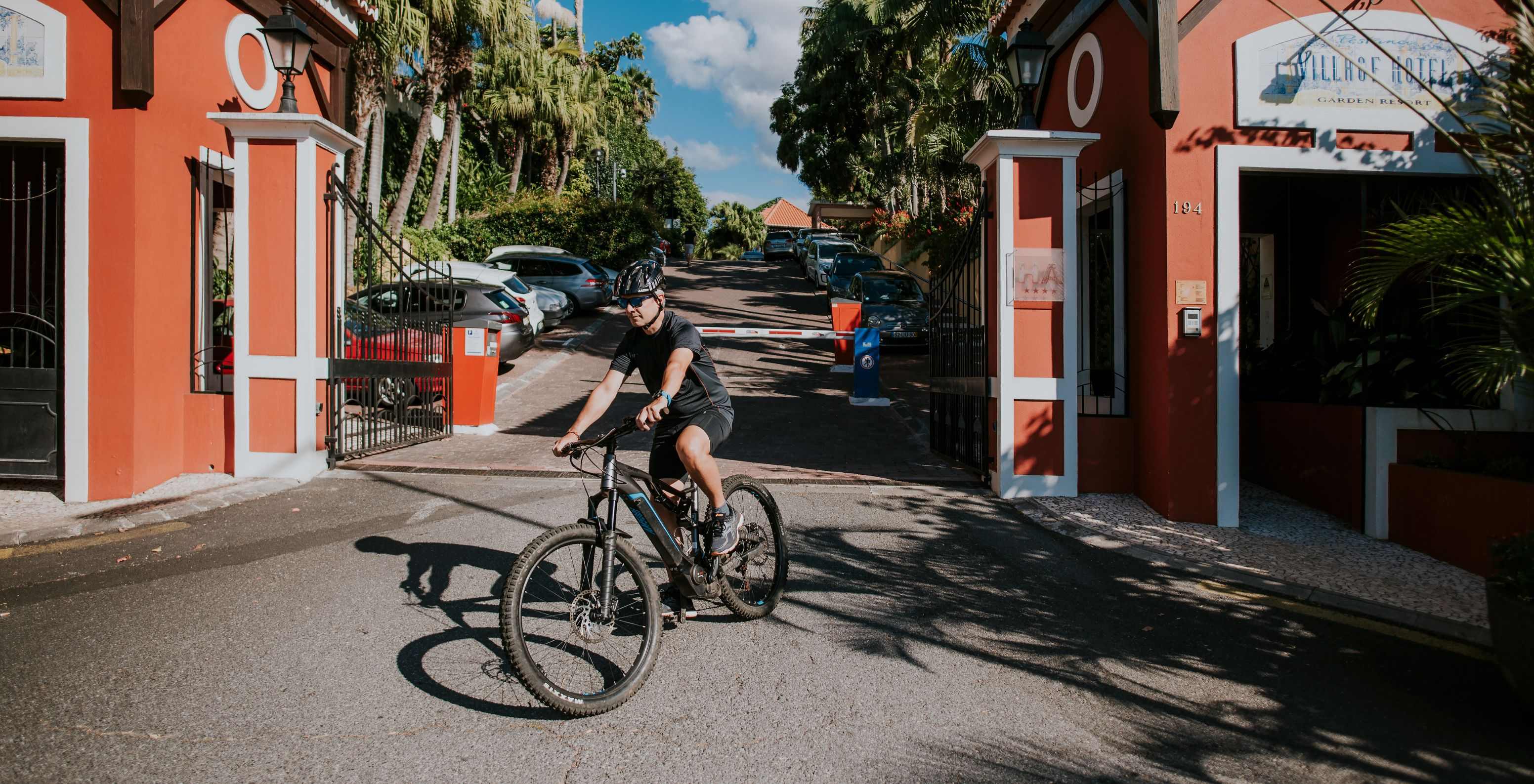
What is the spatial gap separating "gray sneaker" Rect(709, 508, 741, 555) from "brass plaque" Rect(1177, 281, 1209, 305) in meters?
4.56

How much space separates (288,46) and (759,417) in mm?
6653

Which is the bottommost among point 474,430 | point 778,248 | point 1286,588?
point 1286,588

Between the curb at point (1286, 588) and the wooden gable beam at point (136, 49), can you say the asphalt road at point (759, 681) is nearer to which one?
the curb at point (1286, 588)

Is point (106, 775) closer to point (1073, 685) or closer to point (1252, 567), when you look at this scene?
point (1073, 685)

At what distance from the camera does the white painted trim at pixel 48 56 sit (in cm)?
793

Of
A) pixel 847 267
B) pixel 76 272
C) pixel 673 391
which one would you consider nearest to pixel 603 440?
pixel 673 391

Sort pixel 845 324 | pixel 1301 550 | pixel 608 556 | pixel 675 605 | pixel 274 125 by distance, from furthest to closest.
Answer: pixel 845 324
pixel 274 125
pixel 1301 550
pixel 675 605
pixel 608 556

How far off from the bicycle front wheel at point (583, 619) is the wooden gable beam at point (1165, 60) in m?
5.58

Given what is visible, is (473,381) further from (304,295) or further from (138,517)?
(138,517)

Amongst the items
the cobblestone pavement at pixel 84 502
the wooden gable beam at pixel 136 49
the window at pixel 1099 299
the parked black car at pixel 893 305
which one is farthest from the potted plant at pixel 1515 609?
the parked black car at pixel 893 305

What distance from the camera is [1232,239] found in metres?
7.50

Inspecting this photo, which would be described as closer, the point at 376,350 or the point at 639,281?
the point at 639,281

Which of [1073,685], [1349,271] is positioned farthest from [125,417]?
[1349,271]

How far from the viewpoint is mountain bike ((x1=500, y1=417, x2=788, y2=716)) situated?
3.81 metres
